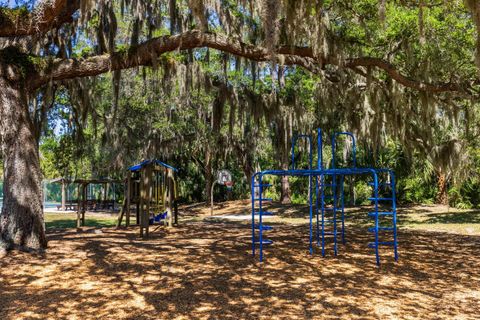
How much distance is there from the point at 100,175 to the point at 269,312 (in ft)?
76.7

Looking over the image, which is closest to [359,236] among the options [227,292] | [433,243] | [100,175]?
[433,243]

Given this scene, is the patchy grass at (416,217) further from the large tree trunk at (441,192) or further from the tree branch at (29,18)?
the tree branch at (29,18)

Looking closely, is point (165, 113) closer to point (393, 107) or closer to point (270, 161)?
point (270, 161)

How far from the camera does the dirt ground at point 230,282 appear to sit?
4102 mm

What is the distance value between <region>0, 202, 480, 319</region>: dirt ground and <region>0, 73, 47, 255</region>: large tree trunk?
0.35 metres

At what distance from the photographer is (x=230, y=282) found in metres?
5.11

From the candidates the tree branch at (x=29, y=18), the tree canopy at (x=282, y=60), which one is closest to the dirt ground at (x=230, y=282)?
the tree canopy at (x=282, y=60)

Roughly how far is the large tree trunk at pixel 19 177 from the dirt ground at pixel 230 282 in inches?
13.8

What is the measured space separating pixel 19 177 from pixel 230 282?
136 inches

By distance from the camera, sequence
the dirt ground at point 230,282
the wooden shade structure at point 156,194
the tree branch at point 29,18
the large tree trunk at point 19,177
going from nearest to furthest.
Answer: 1. the dirt ground at point 230,282
2. the large tree trunk at point 19,177
3. the tree branch at point 29,18
4. the wooden shade structure at point 156,194

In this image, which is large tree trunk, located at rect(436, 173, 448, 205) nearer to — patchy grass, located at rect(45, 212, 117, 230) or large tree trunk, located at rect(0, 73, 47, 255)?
patchy grass, located at rect(45, 212, 117, 230)

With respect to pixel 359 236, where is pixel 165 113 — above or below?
above

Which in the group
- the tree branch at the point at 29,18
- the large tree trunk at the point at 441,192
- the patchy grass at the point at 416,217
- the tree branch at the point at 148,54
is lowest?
the patchy grass at the point at 416,217

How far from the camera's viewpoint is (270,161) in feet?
83.4
